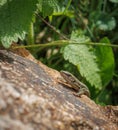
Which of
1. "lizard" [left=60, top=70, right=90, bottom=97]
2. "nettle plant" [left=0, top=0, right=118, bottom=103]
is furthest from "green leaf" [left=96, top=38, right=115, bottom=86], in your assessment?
"lizard" [left=60, top=70, right=90, bottom=97]

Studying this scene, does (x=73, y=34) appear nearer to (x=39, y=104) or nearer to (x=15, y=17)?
(x=15, y=17)

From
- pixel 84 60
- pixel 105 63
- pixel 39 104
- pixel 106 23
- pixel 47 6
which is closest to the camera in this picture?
pixel 39 104

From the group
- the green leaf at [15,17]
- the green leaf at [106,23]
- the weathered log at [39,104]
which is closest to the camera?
the weathered log at [39,104]

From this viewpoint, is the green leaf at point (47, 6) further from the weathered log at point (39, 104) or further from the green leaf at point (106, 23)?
the green leaf at point (106, 23)

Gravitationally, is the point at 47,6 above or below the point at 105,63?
above

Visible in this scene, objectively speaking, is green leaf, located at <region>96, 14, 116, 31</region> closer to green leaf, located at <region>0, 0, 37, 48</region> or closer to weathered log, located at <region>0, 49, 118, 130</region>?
weathered log, located at <region>0, 49, 118, 130</region>

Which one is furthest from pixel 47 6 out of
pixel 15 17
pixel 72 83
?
pixel 72 83

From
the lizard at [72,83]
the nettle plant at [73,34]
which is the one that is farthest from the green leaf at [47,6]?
the lizard at [72,83]

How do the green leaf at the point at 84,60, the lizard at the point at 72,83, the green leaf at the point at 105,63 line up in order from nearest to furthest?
the lizard at the point at 72,83
the green leaf at the point at 84,60
the green leaf at the point at 105,63
